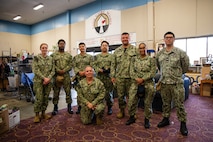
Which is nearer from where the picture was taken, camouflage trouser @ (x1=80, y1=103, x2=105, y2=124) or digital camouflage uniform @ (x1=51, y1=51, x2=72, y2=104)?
camouflage trouser @ (x1=80, y1=103, x2=105, y2=124)

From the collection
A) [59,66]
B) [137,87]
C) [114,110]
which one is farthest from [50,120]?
[137,87]

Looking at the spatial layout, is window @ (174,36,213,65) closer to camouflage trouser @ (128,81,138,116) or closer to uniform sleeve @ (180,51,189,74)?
uniform sleeve @ (180,51,189,74)

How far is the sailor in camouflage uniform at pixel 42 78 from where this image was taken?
3.08 metres

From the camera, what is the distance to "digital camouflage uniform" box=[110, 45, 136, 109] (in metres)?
3.02

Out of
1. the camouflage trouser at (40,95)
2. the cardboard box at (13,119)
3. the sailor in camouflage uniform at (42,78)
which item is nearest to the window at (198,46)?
the sailor in camouflage uniform at (42,78)

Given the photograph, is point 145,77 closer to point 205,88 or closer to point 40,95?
point 40,95

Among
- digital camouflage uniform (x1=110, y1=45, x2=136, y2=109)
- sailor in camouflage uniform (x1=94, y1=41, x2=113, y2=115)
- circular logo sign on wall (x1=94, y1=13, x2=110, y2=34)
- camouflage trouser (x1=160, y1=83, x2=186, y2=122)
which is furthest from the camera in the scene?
circular logo sign on wall (x1=94, y1=13, x2=110, y2=34)

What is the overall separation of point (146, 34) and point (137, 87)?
4680mm

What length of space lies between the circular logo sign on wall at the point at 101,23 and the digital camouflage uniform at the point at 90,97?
5791mm

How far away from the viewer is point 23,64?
5.30m

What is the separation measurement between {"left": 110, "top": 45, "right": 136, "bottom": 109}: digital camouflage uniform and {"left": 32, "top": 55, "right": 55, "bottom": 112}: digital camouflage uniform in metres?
1.27

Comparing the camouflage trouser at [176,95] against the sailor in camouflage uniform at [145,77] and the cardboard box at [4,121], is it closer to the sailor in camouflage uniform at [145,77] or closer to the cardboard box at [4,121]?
the sailor in camouflage uniform at [145,77]

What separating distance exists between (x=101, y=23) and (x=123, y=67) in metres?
5.98

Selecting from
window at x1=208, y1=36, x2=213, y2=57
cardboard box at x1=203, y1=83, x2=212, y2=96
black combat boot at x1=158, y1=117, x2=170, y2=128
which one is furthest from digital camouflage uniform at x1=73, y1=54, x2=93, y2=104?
window at x1=208, y1=36, x2=213, y2=57
